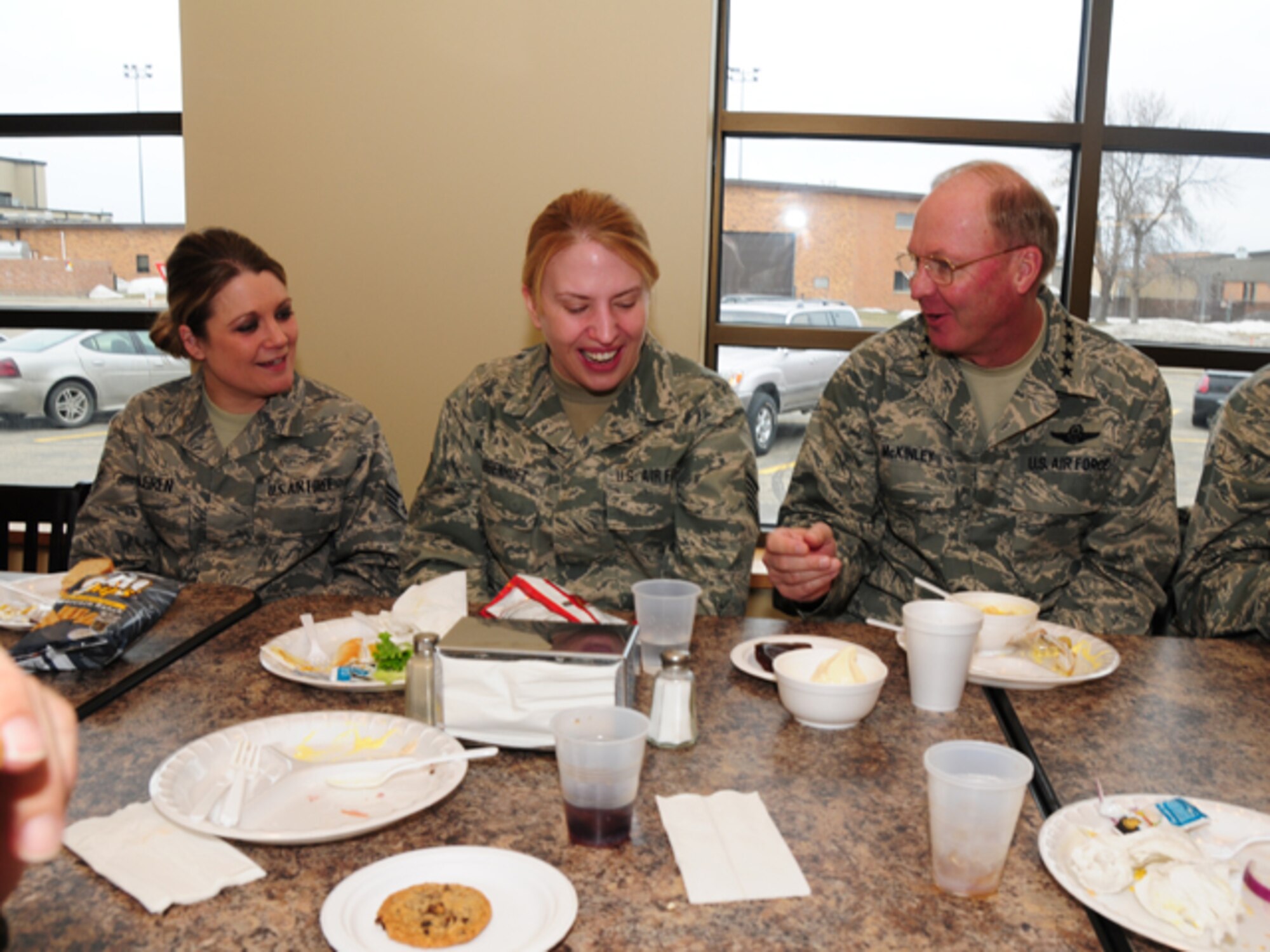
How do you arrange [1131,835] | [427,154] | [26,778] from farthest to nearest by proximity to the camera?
1. [427,154]
2. [1131,835]
3. [26,778]

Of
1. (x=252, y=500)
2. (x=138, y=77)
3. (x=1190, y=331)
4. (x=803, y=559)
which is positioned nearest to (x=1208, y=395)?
(x=1190, y=331)

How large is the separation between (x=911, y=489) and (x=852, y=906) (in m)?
1.36

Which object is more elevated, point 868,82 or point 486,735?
point 868,82

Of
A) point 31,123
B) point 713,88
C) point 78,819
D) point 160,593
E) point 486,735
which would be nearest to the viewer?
point 78,819

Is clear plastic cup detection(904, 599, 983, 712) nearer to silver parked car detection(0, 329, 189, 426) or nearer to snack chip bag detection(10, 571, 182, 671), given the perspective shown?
snack chip bag detection(10, 571, 182, 671)

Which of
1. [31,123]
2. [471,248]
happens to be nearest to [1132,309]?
[471,248]

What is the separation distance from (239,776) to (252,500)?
1.30m

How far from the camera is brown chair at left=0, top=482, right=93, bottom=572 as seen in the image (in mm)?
2268

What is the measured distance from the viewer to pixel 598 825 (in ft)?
3.18

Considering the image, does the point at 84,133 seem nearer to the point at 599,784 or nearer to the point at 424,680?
the point at 424,680

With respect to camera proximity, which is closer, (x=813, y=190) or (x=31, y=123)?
(x=813, y=190)

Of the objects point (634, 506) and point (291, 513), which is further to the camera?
point (291, 513)

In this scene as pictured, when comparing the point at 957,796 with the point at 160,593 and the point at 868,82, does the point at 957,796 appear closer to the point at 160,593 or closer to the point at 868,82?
the point at 160,593

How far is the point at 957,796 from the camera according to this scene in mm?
903
